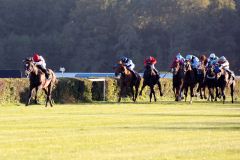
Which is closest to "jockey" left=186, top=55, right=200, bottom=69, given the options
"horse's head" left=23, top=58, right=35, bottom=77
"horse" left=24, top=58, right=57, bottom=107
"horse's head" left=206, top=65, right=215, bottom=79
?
"horse's head" left=206, top=65, right=215, bottom=79

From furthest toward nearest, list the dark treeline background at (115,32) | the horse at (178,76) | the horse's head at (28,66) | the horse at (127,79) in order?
1. the dark treeline background at (115,32)
2. the horse at (178,76)
3. the horse at (127,79)
4. the horse's head at (28,66)

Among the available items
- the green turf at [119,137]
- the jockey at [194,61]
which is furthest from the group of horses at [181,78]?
the green turf at [119,137]

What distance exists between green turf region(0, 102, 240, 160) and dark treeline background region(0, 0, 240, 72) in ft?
197

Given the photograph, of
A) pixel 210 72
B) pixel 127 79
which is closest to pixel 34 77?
pixel 127 79

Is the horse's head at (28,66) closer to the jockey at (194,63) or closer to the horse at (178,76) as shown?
the horse at (178,76)

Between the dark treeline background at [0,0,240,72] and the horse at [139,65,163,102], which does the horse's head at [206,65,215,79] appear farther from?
the dark treeline background at [0,0,240,72]

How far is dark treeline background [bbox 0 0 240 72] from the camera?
83125mm

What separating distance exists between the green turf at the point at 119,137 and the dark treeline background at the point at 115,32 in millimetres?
60150

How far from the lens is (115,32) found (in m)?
91.2

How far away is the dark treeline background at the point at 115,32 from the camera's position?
83.1 m

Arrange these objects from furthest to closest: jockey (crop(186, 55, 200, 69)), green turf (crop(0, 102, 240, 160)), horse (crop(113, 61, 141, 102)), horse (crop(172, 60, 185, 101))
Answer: jockey (crop(186, 55, 200, 69))
horse (crop(172, 60, 185, 101))
horse (crop(113, 61, 141, 102))
green turf (crop(0, 102, 240, 160))

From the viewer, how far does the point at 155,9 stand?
90688mm

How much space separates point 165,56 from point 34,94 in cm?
5286

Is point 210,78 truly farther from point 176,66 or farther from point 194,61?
point 176,66
